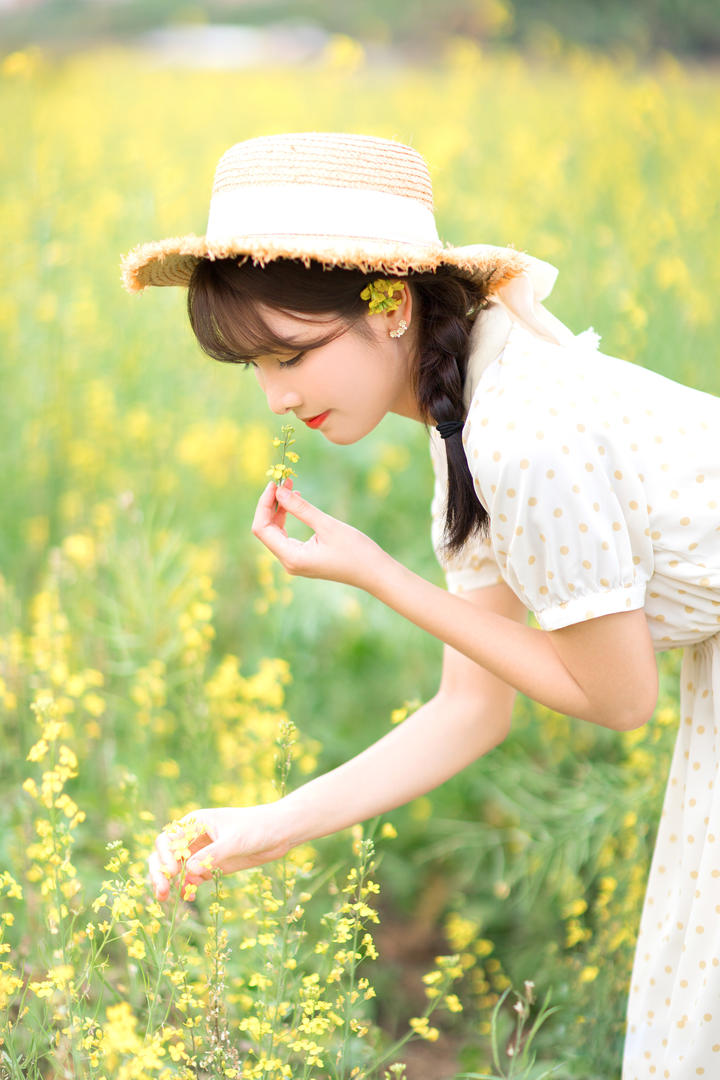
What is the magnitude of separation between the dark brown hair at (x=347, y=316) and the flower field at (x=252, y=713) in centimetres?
11

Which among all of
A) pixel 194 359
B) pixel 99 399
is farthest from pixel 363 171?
pixel 194 359

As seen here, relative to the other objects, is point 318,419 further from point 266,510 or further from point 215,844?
point 215,844

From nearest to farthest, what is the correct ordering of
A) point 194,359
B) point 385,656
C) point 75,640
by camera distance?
1. point 75,640
2. point 385,656
3. point 194,359

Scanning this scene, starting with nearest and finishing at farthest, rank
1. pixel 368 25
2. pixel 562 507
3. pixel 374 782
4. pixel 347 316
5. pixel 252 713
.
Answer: pixel 562 507
pixel 347 316
pixel 374 782
pixel 252 713
pixel 368 25

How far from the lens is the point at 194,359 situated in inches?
125

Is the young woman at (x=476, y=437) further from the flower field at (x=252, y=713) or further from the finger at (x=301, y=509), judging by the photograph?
the flower field at (x=252, y=713)

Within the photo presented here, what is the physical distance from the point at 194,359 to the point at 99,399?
44cm

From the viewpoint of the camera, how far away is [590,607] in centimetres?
106

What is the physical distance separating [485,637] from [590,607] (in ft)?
0.42

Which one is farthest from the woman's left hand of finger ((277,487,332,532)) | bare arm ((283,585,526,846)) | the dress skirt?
the dress skirt

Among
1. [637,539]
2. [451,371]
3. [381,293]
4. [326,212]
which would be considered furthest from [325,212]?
[637,539]

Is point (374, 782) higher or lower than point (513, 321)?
lower

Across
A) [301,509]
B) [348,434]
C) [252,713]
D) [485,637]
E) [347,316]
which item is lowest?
[252,713]

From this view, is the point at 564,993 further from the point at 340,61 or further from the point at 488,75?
the point at 488,75
